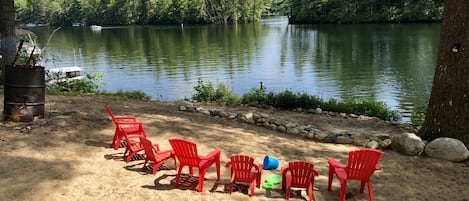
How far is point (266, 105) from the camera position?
12.3 metres

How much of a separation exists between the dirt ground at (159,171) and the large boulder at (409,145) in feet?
0.50

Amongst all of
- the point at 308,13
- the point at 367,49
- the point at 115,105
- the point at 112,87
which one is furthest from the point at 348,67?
the point at 308,13

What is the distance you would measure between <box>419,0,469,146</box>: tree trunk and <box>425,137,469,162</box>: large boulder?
39 cm

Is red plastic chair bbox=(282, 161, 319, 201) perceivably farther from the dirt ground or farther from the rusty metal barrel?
the rusty metal barrel

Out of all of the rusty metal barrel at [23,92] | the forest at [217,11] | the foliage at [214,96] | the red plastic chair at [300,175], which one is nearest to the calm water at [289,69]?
the foliage at [214,96]

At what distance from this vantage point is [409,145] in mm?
7273

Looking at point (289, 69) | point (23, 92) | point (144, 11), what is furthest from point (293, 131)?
point (144, 11)

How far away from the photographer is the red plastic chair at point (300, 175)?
5238mm

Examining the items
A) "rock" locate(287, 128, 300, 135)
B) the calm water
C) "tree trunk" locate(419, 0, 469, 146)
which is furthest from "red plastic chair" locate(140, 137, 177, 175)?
the calm water

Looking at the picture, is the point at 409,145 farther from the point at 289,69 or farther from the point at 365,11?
the point at 365,11

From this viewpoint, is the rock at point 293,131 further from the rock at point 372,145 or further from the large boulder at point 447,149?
the large boulder at point 447,149

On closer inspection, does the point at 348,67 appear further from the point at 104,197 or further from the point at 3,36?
the point at 104,197

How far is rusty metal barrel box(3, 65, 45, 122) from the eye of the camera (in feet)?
23.8

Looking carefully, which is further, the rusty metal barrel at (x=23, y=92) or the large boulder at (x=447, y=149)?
the rusty metal barrel at (x=23, y=92)
